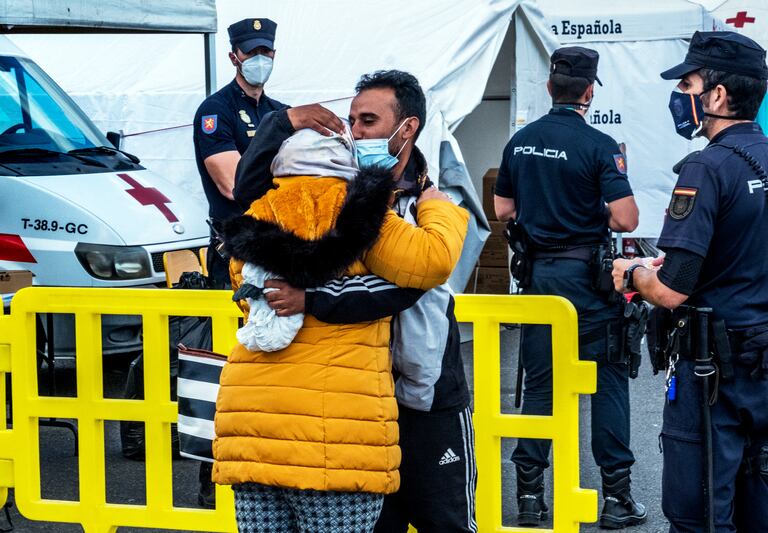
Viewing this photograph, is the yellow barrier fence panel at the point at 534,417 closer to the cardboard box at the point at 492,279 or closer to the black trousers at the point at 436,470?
the black trousers at the point at 436,470

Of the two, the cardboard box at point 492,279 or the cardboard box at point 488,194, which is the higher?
the cardboard box at point 488,194

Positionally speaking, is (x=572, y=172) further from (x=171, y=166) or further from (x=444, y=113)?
(x=171, y=166)

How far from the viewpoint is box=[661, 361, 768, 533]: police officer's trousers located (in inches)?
135

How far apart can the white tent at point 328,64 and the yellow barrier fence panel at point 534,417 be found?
4.16 m

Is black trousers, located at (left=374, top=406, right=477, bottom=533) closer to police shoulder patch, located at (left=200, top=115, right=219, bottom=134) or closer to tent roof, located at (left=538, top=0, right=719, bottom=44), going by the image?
police shoulder patch, located at (left=200, top=115, right=219, bottom=134)

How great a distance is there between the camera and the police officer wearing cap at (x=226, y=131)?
18.1ft

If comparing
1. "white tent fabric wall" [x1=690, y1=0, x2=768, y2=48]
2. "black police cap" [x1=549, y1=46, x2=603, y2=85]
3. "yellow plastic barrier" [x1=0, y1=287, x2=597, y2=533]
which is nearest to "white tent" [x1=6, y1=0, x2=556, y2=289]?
"black police cap" [x1=549, y1=46, x2=603, y2=85]

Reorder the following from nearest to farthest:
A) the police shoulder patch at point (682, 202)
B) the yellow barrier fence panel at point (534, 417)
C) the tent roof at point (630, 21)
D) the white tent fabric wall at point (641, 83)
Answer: the police shoulder patch at point (682, 202), the yellow barrier fence panel at point (534, 417), the tent roof at point (630, 21), the white tent fabric wall at point (641, 83)

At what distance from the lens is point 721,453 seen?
134 inches

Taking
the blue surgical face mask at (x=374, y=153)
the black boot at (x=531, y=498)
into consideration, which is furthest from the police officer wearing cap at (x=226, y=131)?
the blue surgical face mask at (x=374, y=153)

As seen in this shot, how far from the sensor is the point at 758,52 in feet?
11.3

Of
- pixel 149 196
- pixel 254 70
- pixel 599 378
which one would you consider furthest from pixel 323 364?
pixel 149 196

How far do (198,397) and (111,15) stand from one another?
9.74 ft

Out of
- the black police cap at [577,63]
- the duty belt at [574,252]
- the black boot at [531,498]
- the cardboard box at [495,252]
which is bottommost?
the black boot at [531,498]
